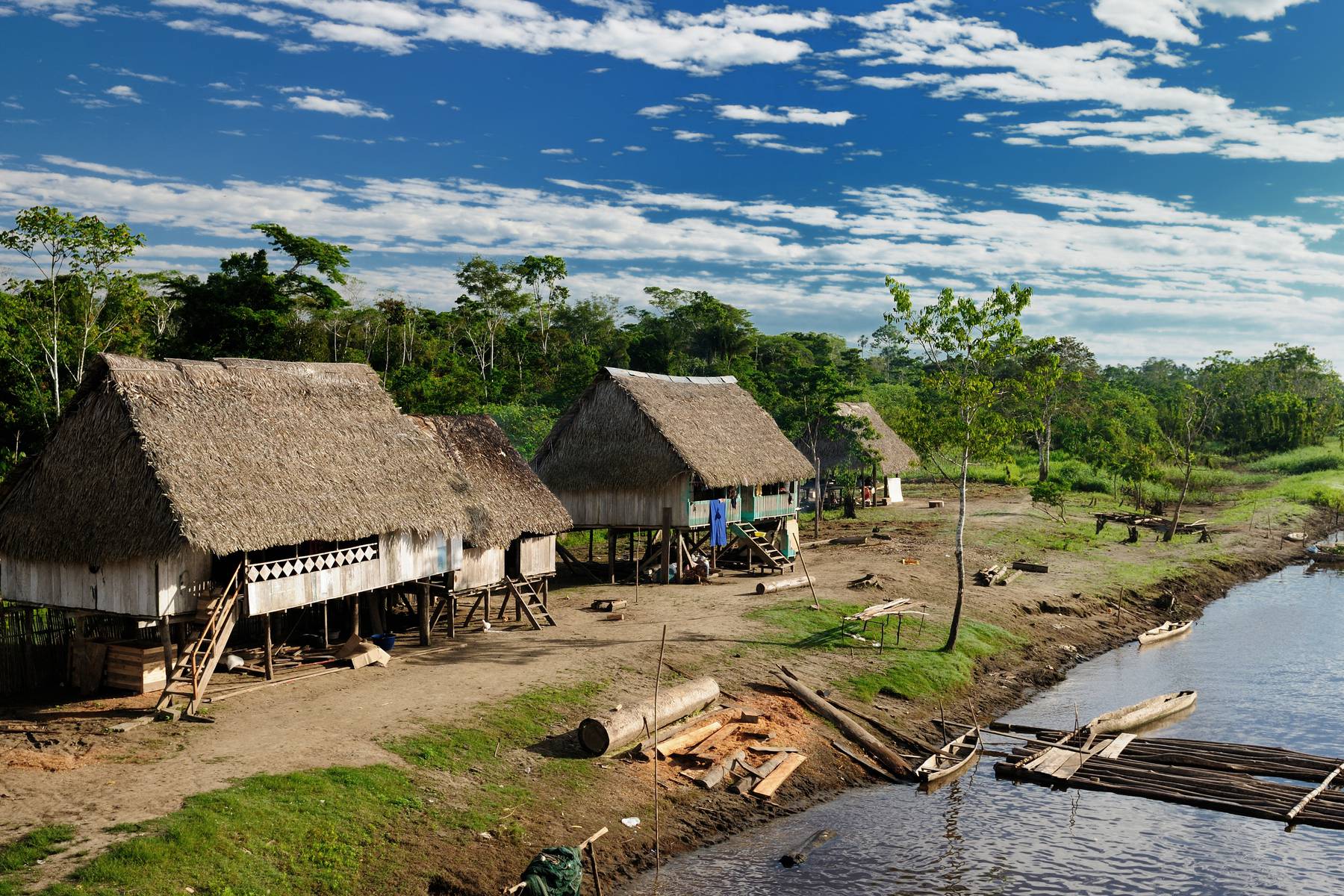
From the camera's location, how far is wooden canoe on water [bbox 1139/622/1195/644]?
27406 mm

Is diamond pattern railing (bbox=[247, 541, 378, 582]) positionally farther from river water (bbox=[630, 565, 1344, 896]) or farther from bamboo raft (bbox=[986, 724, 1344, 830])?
bamboo raft (bbox=[986, 724, 1344, 830])

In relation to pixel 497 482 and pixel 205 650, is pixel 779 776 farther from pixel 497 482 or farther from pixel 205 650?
pixel 497 482

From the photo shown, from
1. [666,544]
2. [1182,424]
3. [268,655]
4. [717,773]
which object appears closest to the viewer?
[717,773]

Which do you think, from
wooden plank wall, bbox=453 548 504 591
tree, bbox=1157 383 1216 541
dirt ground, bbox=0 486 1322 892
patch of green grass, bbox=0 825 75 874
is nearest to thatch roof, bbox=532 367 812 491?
dirt ground, bbox=0 486 1322 892

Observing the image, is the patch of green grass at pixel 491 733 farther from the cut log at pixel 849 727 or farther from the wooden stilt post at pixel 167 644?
the wooden stilt post at pixel 167 644

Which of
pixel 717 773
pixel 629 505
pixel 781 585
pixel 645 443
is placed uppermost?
pixel 645 443

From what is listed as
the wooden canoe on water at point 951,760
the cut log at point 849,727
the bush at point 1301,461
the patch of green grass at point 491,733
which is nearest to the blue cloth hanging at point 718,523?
the cut log at point 849,727

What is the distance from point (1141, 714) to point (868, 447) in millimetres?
30367

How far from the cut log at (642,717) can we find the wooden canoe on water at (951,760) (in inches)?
152

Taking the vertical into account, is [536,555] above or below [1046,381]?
below

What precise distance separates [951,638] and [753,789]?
29.3 feet

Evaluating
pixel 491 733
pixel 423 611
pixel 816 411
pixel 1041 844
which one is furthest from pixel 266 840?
pixel 816 411

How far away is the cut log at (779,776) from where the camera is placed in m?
16.2

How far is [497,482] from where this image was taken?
24469 mm
